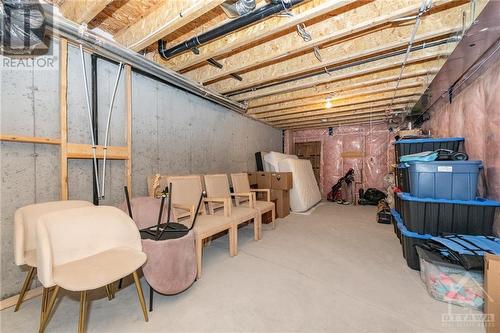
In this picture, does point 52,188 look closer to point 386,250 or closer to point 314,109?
point 386,250

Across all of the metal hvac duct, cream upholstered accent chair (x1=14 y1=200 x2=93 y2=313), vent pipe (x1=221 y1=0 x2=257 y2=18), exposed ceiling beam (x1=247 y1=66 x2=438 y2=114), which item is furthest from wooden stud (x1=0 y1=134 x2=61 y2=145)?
exposed ceiling beam (x1=247 y1=66 x2=438 y2=114)

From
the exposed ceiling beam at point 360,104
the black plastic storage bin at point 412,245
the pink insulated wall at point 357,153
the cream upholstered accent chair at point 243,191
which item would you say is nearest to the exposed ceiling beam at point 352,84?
the exposed ceiling beam at point 360,104

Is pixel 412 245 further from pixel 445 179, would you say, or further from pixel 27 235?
pixel 27 235

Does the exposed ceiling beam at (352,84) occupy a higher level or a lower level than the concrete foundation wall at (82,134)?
higher

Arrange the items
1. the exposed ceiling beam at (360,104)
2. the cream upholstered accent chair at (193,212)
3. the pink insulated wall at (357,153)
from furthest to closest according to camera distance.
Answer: the pink insulated wall at (357,153)
the exposed ceiling beam at (360,104)
the cream upholstered accent chair at (193,212)

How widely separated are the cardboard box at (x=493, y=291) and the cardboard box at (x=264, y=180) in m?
3.33

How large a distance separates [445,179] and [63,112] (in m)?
3.52

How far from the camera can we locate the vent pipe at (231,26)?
1608 millimetres

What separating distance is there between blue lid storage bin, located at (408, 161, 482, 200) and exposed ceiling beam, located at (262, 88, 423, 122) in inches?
77.2

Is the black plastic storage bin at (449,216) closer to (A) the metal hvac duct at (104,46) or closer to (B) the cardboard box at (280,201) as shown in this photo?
(B) the cardboard box at (280,201)

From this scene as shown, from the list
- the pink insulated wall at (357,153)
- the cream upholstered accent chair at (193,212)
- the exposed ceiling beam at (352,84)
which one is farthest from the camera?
the pink insulated wall at (357,153)

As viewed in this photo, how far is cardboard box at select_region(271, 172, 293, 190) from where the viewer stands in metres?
4.35

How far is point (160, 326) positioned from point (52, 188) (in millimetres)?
1509

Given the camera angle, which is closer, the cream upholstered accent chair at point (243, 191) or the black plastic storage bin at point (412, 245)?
the black plastic storage bin at point (412, 245)
